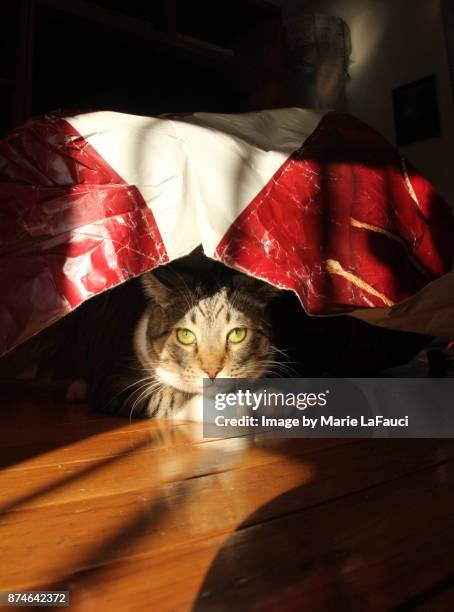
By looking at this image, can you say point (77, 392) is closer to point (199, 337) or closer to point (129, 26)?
point (199, 337)

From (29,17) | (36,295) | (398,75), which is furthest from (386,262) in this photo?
(398,75)

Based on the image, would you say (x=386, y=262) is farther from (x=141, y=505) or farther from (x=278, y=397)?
(x=141, y=505)

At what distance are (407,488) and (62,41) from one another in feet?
7.74

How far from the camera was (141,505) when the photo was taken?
622 millimetres

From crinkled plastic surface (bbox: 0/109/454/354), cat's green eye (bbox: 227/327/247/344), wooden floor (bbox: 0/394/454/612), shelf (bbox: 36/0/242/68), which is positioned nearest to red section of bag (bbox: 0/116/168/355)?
crinkled plastic surface (bbox: 0/109/454/354)

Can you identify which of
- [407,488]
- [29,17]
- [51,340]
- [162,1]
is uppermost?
[162,1]

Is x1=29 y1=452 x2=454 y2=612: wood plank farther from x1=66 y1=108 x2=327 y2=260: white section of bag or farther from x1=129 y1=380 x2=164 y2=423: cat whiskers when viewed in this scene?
x1=129 y1=380 x2=164 y2=423: cat whiskers

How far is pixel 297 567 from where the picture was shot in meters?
0.45

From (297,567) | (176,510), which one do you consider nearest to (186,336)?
(176,510)

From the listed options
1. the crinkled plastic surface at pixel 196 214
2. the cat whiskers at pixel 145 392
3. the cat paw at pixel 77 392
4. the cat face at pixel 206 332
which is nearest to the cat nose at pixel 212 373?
the cat face at pixel 206 332

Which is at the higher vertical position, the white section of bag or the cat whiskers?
the white section of bag

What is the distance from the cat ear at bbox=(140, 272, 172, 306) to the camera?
1.25 meters

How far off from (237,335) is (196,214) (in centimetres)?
38

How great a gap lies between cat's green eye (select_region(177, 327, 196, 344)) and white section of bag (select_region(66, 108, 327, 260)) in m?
0.35
